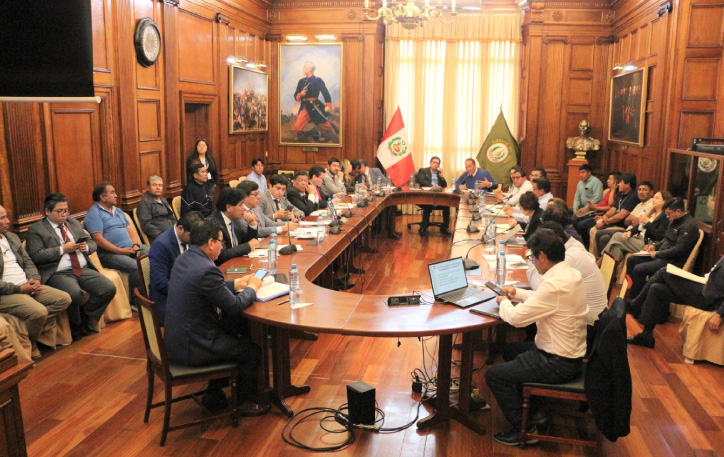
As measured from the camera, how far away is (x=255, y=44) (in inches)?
422

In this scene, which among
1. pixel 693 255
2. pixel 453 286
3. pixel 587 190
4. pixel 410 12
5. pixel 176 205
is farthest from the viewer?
pixel 587 190

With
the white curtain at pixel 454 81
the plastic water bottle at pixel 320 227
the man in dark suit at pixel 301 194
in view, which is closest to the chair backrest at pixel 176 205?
the man in dark suit at pixel 301 194

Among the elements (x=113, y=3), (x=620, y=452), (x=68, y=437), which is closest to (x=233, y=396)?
(x=68, y=437)

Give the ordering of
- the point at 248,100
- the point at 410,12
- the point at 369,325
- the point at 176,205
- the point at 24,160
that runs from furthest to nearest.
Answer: the point at 248,100 → the point at 176,205 → the point at 410,12 → the point at 24,160 → the point at 369,325

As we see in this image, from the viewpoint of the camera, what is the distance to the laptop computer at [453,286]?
158 inches

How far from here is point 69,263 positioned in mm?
5414

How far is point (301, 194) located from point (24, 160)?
3.21 metres

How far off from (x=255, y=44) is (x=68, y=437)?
324 inches

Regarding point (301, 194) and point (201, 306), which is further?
point (301, 194)

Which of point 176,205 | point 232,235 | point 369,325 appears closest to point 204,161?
point 176,205

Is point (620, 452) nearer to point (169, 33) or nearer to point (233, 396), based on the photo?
point (233, 396)

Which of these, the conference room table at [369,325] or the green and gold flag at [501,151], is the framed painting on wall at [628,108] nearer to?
the green and gold flag at [501,151]

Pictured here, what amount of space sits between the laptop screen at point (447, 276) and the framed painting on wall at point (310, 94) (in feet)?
25.0

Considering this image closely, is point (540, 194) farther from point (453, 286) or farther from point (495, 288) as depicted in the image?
point (453, 286)
